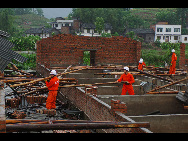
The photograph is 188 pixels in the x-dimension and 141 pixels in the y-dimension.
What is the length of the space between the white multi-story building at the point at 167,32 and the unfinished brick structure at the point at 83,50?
4874 cm

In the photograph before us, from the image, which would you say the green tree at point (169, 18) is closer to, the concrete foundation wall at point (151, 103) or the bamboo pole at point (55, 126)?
the concrete foundation wall at point (151, 103)

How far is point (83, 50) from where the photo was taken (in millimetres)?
27719

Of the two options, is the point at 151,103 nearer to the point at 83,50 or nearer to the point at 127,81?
the point at 127,81

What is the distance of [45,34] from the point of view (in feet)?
256

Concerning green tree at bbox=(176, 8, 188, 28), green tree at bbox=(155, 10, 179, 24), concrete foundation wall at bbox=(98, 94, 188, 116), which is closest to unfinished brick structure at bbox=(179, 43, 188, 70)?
concrete foundation wall at bbox=(98, 94, 188, 116)

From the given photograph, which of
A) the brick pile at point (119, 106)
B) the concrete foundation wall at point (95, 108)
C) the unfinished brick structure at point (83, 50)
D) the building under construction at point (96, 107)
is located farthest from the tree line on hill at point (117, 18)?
the brick pile at point (119, 106)

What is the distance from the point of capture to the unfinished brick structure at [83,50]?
27.0 metres

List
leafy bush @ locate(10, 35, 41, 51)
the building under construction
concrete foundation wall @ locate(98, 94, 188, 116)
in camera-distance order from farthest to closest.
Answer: leafy bush @ locate(10, 35, 41, 51) → concrete foundation wall @ locate(98, 94, 188, 116) → the building under construction

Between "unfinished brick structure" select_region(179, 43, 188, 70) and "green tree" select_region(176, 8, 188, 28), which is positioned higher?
"green tree" select_region(176, 8, 188, 28)

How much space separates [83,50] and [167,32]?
51441mm

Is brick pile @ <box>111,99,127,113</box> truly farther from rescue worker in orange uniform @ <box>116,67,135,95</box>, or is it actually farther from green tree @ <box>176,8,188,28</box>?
green tree @ <box>176,8,188,28</box>

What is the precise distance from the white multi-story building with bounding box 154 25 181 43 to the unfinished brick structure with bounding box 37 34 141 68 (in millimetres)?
48738

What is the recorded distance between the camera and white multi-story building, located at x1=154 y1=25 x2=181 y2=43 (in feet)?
246
